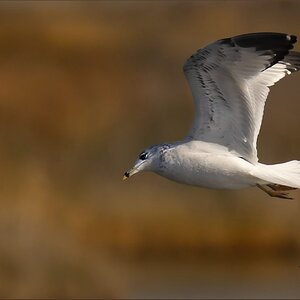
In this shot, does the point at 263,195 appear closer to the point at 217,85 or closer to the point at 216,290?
the point at 216,290

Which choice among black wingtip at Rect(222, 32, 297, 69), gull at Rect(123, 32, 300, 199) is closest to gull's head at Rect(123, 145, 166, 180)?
gull at Rect(123, 32, 300, 199)

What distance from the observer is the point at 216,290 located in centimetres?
1123

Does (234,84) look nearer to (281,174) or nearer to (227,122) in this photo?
(227,122)

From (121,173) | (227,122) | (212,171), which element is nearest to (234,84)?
(227,122)

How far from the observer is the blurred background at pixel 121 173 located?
11.4 m

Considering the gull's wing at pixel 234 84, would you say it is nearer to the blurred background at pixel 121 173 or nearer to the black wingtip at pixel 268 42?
the black wingtip at pixel 268 42

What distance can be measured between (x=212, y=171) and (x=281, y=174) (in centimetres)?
36

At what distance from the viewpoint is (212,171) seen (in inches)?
356

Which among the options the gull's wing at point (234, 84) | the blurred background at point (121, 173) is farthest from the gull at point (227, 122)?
the blurred background at point (121, 173)

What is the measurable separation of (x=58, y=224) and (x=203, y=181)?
3286 millimetres

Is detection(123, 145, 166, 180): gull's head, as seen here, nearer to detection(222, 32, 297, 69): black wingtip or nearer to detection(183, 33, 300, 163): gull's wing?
detection(183, 33, 300, 163): gull's wing

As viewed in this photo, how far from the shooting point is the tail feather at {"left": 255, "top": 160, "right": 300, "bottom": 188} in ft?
29.4

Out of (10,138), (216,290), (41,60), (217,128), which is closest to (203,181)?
(217,128)

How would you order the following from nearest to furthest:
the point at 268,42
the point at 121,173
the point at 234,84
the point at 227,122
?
the point at 268,42 < the point at 234,84 < the point at 227,122 < the point at 121,173
